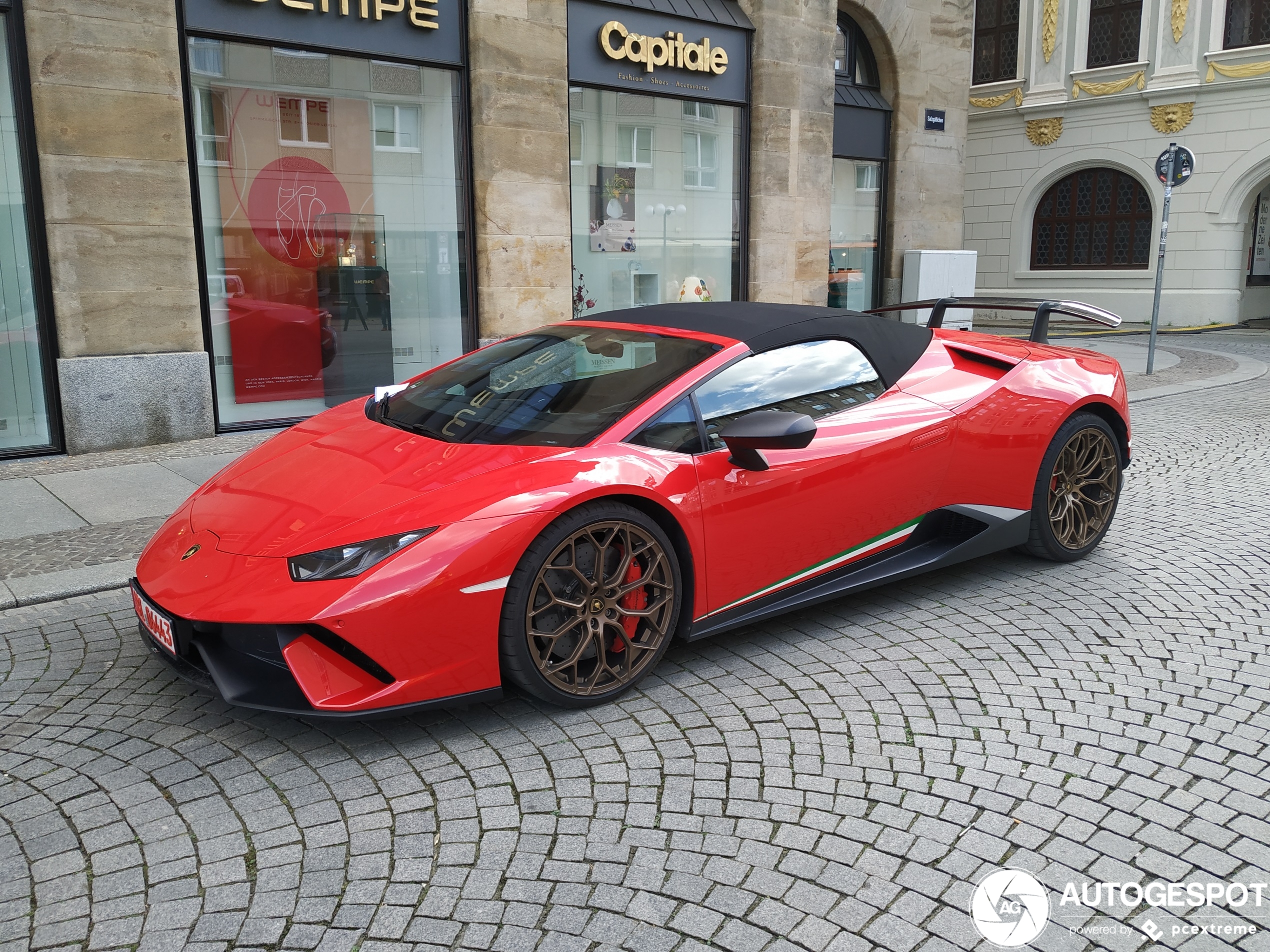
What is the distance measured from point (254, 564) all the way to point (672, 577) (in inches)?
55.5

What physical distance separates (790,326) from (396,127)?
7.17 m

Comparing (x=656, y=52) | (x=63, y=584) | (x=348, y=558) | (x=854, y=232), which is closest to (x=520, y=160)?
(x=656, y=52)

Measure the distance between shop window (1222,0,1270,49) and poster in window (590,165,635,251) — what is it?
18.9m

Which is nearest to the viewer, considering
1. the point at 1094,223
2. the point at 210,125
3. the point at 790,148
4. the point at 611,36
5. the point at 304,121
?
the point at 210,125

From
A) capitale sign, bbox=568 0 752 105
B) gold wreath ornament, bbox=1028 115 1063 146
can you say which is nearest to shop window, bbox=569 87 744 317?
capitale sign, bbox=568 0 752 105

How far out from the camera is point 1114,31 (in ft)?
85.3

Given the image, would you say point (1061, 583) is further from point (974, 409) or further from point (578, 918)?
point (578, 918)

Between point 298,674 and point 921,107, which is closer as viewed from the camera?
point 298,674

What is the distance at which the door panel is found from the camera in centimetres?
390

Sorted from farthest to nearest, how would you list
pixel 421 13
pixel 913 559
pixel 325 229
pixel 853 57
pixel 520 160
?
pixel 853 57 < pixel 520 160 < pixel 421 13 < pixel 325 229 < pixel 913 559

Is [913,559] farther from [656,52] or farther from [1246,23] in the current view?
[1246,23]

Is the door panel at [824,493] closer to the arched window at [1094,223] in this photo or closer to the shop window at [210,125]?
the shop window at [210,125]

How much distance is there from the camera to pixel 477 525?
333 cm

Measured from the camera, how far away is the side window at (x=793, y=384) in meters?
4.04
